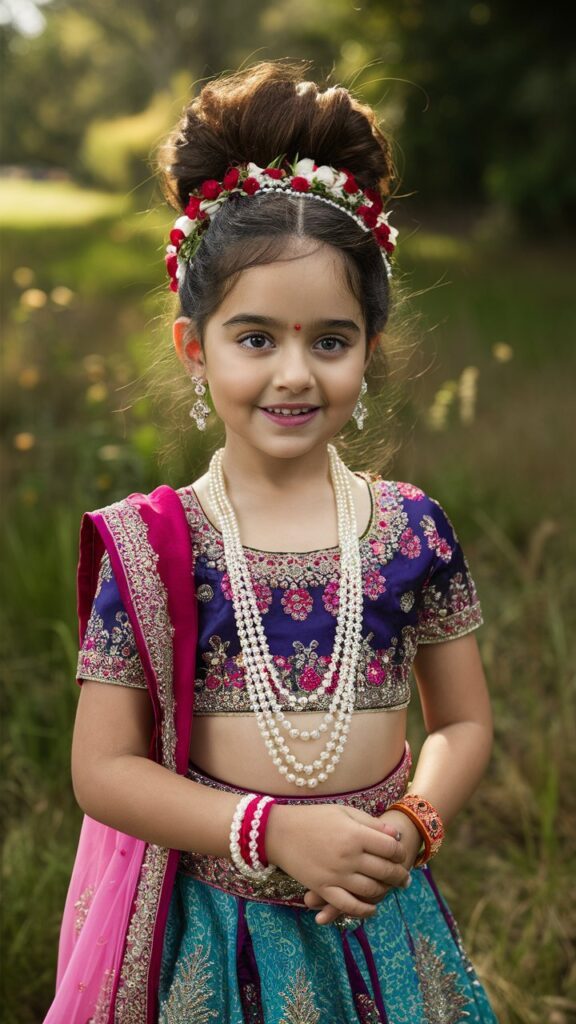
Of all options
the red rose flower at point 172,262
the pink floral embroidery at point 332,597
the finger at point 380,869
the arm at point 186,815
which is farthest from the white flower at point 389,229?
the finger at point 380,869

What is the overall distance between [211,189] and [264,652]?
678 mm

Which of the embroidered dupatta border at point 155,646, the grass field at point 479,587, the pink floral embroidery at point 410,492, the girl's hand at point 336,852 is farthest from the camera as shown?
the grass field at point 479,587

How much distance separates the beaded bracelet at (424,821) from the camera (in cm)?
158

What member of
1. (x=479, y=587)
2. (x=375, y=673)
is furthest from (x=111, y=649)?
(x=479, y=587)

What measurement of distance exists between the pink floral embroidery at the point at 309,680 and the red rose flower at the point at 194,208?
2.28 feet

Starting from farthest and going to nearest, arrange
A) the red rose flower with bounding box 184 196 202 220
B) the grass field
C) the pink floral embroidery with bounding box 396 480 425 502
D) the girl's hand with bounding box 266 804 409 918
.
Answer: the grass field
the pink floral embroidery with bounding box 396 480 425 502
the red rose flower with bounding box 184 196 202 220
the girl's hand with bounding box 266 804 409 918

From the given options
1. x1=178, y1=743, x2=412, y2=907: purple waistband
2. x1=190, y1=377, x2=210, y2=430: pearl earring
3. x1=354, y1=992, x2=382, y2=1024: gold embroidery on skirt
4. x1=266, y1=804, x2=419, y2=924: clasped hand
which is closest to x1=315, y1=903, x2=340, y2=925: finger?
x1=266, y1=804, x2=419, y2=924: clasped hand

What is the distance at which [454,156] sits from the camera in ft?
55.0

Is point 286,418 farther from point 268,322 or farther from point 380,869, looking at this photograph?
point 380,869

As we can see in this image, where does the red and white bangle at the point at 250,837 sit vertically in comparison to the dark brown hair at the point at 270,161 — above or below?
below

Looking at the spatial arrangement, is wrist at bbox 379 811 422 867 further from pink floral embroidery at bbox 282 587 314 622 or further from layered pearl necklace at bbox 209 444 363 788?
pink floral embroidery at bbox 282 587 314 622

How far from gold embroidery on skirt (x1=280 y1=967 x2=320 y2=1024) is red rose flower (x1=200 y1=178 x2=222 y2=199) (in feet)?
3.69

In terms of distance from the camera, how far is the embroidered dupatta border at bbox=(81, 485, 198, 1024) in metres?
1.55

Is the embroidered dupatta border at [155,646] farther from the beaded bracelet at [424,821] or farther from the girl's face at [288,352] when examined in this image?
the beaded bracelet at [424,821]
